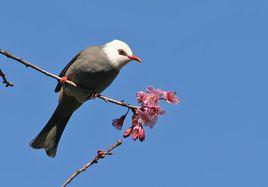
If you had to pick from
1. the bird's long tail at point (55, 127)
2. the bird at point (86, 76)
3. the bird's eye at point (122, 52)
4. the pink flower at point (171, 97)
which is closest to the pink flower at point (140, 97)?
the pink flower at point (171, 97)

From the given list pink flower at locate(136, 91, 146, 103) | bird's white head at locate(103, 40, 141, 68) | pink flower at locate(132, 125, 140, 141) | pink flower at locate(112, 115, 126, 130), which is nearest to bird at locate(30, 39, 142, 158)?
bird's white head at locate(103, 40, 141, 68)

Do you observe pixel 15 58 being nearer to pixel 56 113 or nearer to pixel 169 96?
pixel 169 96

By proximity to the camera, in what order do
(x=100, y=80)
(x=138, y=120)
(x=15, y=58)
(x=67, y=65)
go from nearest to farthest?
(x=15, y=58)
(x=138, y=120)
(x=100, y=80)
(x=67, y=65)

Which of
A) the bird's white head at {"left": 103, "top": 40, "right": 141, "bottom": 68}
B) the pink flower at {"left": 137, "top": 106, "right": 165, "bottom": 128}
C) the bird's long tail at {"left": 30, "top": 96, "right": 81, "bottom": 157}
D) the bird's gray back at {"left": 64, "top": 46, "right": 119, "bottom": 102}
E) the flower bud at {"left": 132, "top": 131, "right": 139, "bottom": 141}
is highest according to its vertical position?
the bird's white head at {"left": 103, "top": 40, "right": 141, "bottom": 68}

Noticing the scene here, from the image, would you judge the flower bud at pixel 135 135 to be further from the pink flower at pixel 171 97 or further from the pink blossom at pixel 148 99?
the pink flower at pixel 171 97

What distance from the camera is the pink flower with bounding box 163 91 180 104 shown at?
4.14 meters

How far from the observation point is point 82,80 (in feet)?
19.8

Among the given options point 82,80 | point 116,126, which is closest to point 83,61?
point 82,80

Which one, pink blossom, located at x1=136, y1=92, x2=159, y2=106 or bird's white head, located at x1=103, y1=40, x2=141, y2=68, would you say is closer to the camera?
pink blossom, located at x1=136, y1=92, x2=159, y2=106

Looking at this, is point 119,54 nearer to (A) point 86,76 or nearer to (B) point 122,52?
(B) point 122,52

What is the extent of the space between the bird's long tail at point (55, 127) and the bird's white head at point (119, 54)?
0.72 meters

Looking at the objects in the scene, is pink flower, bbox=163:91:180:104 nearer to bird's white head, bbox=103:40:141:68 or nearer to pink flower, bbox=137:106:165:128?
pink flower, bbox=137:106:165:128

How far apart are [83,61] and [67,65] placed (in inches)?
16.7

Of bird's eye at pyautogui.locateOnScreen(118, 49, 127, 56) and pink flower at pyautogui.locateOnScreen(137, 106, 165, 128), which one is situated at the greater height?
bird's eye at pyautogui.locateOnScreen(118, 49, 127, 56)
